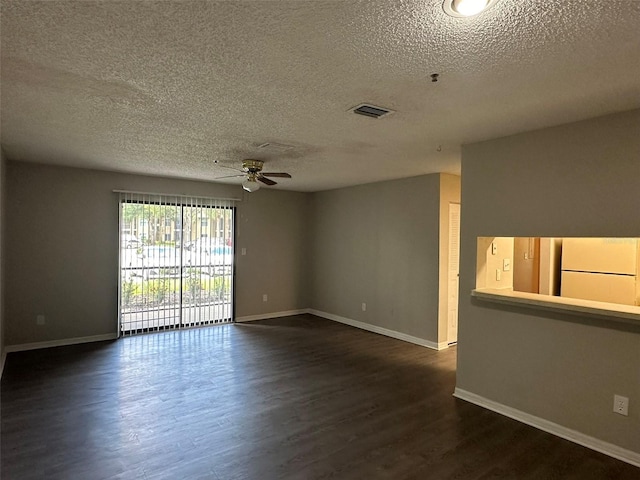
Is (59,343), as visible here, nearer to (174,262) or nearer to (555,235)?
(174,262)

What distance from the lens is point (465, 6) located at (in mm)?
1448

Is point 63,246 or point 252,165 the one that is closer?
point 252,165

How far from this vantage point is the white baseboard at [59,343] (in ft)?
15.7

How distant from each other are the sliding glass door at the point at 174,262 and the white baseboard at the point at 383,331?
5.92ft

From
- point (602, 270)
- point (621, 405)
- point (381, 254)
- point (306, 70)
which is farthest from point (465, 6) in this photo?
point (381, 254)

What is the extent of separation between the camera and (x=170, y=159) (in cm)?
450

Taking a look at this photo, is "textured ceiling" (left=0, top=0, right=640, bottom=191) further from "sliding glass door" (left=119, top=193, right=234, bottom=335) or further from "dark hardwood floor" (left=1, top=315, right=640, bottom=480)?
"dark hardwood floor" (left=1, top=315, right=640, bottom=480)

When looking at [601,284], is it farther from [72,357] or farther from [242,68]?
[72,357]

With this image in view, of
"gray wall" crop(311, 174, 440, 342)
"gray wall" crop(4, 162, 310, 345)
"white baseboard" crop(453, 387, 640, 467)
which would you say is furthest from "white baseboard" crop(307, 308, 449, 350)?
"gray wall" crop(4, 162, 310, 345)

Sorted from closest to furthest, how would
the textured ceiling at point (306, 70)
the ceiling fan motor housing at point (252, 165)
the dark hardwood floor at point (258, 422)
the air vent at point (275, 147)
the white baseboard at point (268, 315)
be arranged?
the textured ceiling at point (306, 70) → the dark hardwood floor at point (258, 422) → the air vent at point (275, 147) → the ceiling fan motor housing at point (252, 165) → the white baseboard at point (268, 315)

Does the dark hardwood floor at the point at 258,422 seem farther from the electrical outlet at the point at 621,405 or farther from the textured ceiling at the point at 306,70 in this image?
the textured ceiling at the point at 306,70

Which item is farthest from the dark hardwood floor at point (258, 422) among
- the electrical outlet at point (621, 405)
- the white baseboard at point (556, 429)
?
the electrical outlet at point (621, 405)

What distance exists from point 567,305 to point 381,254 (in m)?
3.29

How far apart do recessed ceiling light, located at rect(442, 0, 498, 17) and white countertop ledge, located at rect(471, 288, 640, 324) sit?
2319 millimetres
